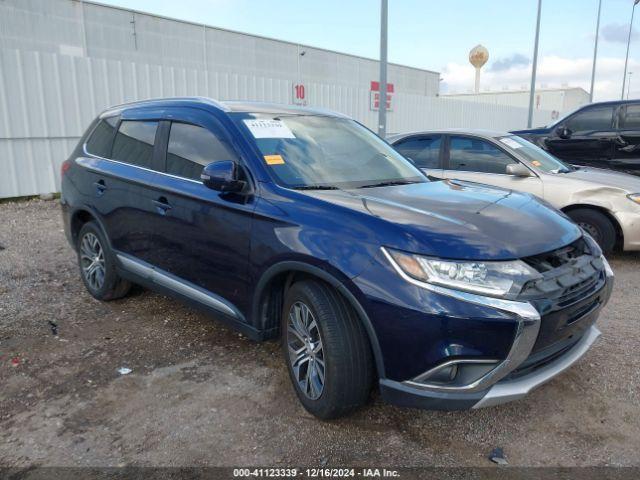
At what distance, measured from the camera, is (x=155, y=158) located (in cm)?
373

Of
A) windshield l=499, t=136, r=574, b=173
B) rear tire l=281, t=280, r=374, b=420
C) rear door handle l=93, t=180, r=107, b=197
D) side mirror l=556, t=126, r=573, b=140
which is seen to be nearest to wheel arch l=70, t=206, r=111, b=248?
rear door handle l=93, t=180, r=107, b=197

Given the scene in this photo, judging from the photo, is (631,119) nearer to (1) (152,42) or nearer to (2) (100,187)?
(2) (100,187)

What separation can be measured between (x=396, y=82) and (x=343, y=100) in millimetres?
23365

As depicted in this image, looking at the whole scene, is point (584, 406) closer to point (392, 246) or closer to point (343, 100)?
point (392, 246)

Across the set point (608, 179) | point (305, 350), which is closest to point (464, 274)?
point (305, 350)

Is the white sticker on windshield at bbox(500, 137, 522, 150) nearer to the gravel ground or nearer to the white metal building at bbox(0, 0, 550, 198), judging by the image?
the gravel ground

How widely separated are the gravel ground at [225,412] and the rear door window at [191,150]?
4.28 ft

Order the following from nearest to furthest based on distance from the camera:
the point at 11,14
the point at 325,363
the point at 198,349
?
1. the point at 325,363
2. the point at 198,349
3. the point at 11,14

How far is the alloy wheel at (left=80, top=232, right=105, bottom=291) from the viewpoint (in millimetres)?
4438

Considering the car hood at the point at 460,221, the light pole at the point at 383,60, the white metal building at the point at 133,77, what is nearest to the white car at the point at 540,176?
the car hood at the point at 460,221

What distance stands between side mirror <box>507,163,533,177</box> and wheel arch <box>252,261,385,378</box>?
12.7 feet

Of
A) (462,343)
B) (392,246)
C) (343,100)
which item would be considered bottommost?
(462,343)

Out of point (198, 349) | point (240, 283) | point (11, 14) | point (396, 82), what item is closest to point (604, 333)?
point (240, 283)

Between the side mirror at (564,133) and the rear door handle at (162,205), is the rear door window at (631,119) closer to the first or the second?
the side mirror at (564,133)
